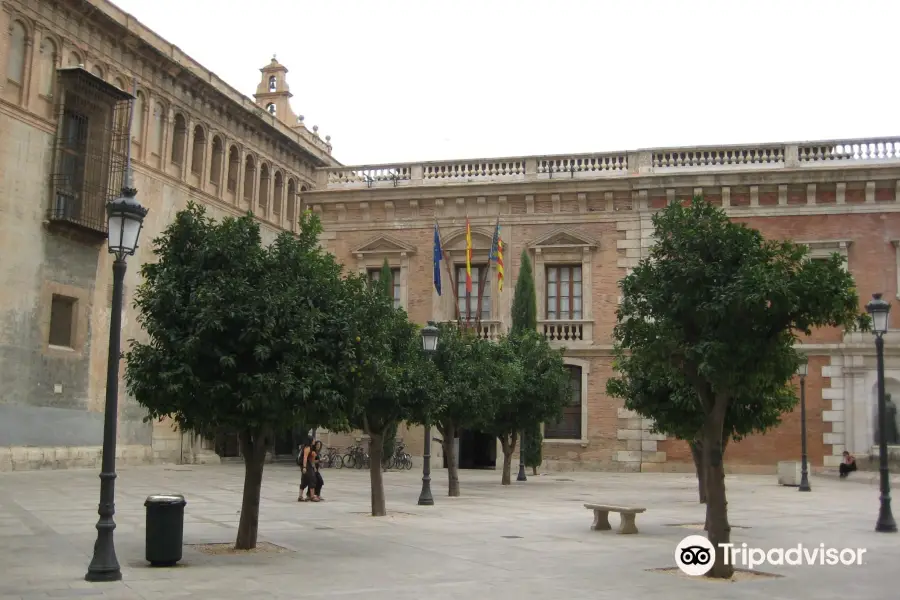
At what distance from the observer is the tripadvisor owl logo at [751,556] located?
432 inches

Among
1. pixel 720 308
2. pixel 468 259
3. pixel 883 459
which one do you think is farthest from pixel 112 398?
pixel 468 259

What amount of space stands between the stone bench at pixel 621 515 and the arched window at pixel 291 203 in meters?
34.0

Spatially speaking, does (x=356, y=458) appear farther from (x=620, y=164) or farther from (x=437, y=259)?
(x=620, y=164)

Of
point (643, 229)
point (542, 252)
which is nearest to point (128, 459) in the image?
point (542, 252)

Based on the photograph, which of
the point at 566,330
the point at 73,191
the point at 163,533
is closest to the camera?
the point at 163,533

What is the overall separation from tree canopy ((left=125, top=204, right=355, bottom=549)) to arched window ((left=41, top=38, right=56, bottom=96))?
2005 centimetres

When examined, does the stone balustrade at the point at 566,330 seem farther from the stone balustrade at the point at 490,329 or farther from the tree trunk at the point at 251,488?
the tree trunk at the point at 251,488

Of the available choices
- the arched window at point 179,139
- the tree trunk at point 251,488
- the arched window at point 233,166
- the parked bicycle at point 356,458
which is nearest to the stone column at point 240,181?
the arched window at point 233,166

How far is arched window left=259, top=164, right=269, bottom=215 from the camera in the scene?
1748 inches

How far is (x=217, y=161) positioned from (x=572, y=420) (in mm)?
19160

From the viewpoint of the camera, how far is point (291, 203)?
1865 inches

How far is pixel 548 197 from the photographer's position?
1342 inches

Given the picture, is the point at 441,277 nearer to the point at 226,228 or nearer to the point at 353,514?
the point at 353,514

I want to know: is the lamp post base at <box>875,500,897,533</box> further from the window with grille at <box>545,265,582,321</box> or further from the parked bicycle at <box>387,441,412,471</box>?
the parked bicycle at <box>387,441,412,471</box>
